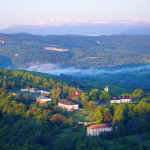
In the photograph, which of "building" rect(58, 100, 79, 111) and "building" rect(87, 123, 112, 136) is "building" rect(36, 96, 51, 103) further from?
"building" rect(87, 123, 112, 136)

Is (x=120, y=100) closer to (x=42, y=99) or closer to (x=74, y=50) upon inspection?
(x=42, y=99)

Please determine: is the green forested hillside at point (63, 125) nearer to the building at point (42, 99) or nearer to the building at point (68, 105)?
the building at point (42, 99)

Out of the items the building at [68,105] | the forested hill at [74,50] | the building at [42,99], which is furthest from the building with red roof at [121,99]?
the forested hill at [74,50]

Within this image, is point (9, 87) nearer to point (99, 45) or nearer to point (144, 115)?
point (144, 115)

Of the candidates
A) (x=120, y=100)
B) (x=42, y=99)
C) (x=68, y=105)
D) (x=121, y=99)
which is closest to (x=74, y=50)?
(x=121, y=99)

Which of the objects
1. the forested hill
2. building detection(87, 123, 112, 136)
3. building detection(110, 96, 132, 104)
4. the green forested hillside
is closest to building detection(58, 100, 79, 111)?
the green forested hillside

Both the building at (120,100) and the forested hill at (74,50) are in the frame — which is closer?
the building at (120,100)
